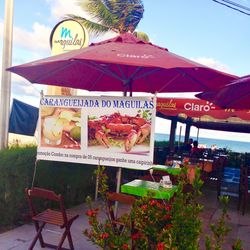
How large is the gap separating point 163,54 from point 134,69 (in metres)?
A: 1.27

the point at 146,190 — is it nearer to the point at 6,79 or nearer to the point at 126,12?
the point at 6,79

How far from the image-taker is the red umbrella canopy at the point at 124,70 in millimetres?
3816

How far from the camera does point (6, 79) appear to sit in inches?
226

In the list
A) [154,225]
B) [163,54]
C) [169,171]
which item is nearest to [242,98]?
[169,171]

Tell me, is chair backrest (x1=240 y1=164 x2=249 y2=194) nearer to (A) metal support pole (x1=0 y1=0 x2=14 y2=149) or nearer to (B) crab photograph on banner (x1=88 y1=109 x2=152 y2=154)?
(B) crab photograph on banner (x1=88 y1=109 x2=152 y2=154)

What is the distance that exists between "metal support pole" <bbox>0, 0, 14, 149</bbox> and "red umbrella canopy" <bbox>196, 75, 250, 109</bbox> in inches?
144

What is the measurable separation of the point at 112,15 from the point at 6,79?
1066 cm

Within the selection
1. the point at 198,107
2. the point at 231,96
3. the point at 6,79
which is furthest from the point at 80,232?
the point at 198,107

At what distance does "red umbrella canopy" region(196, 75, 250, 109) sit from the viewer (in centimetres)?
537

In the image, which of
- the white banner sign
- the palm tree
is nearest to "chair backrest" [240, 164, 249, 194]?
the white banner sign

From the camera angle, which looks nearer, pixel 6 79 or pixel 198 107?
pixel 6 79

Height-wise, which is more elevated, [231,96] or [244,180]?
[231,96]

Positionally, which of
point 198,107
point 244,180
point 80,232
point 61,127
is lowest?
point 80,232

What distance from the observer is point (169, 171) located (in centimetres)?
681
